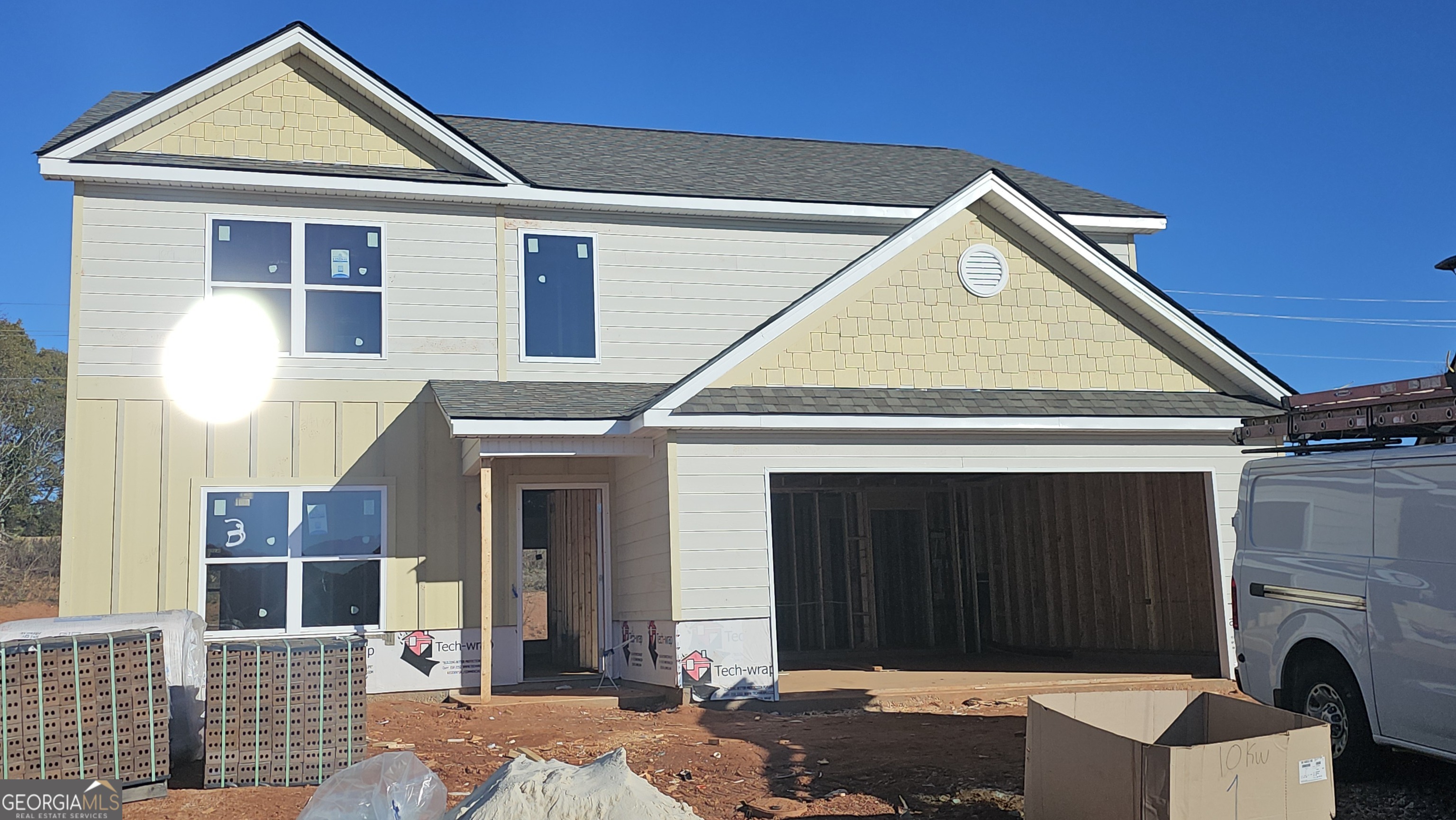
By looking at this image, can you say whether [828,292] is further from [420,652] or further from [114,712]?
[114,712]

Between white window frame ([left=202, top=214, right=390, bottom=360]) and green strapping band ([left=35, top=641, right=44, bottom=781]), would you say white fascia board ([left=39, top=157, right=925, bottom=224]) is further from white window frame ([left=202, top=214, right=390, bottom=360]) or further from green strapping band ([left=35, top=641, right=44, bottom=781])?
green strapping band ([left=35, top=641, right=44, bottom=781])

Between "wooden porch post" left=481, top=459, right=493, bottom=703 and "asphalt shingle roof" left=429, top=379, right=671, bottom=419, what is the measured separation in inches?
25.9

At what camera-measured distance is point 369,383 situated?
13.6 m

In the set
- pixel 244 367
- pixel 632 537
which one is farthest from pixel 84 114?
pixel 632 537

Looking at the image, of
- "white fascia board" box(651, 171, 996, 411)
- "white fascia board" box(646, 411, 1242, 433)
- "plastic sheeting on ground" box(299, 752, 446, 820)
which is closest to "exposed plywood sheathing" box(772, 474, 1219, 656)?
"white fascia board" box(646, 411, 1242, 433)

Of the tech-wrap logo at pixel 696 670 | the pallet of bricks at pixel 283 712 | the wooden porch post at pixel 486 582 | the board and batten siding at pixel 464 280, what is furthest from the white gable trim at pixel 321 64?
the pallet of bricks at pixel 283 712

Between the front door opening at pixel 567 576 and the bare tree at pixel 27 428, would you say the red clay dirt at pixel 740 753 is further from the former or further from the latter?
the bare tree at pixel 27 428

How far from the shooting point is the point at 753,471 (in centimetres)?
1184

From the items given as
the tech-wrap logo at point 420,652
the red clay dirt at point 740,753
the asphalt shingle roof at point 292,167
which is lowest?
the red clay dirt at point 740,753

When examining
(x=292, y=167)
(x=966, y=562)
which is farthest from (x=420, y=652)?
(x=966, y=562)

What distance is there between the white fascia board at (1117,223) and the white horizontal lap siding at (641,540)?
753 centimetres

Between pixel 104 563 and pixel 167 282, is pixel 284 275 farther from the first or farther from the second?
pixel 104 563

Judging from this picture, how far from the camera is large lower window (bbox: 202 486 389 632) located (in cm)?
1287

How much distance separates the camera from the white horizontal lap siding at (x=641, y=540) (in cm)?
1196
